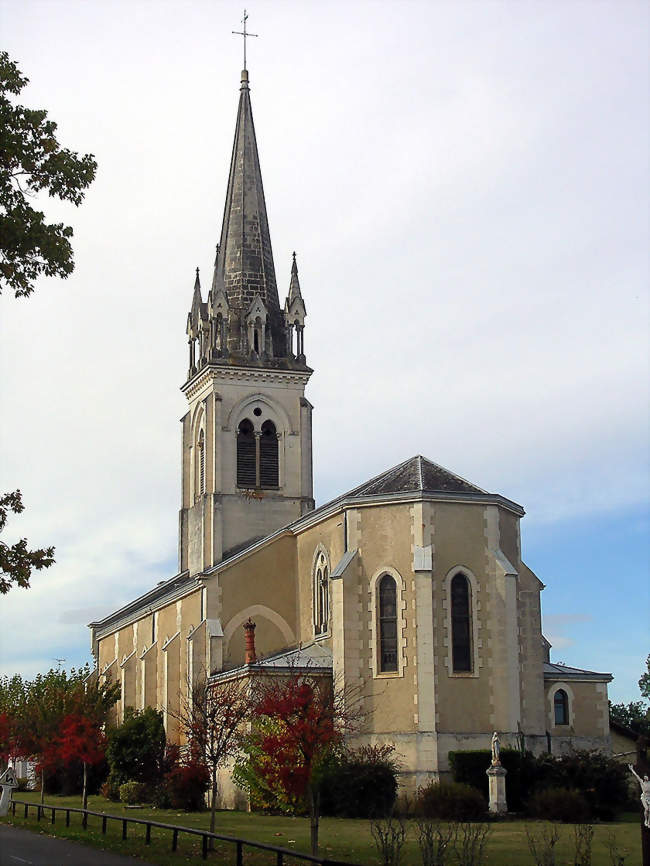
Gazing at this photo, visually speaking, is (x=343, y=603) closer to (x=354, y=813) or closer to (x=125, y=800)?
(x=354, y=813)

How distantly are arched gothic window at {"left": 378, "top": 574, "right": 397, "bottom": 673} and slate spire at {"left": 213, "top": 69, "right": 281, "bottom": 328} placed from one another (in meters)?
20.6

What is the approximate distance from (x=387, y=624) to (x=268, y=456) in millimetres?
17881

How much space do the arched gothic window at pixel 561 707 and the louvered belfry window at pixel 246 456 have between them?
1840 cm

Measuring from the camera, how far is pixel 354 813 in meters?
36.2

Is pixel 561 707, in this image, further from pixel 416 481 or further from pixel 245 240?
pixel 245 240

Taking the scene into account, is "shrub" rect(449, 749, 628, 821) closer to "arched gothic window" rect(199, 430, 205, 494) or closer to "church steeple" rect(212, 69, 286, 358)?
"arched gothic window" rect(199, 430, 205, 494)

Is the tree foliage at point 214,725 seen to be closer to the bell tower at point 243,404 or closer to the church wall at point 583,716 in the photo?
the church wall at point 583,716

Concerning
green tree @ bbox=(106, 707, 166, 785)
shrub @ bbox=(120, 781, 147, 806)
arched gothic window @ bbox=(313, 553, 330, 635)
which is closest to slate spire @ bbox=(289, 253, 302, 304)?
arched gothic window @ bbox=(313, 553, 330, 635)

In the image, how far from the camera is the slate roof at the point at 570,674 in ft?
151

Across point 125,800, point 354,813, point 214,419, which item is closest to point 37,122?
point 354,813

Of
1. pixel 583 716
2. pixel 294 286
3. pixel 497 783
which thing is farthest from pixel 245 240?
pixel 497 783

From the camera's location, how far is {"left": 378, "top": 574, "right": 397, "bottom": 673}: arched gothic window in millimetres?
42125

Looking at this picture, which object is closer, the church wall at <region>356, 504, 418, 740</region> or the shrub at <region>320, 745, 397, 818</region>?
the shrub at <region>320, 745, 397, 818</region>

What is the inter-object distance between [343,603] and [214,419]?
57.5 feet
